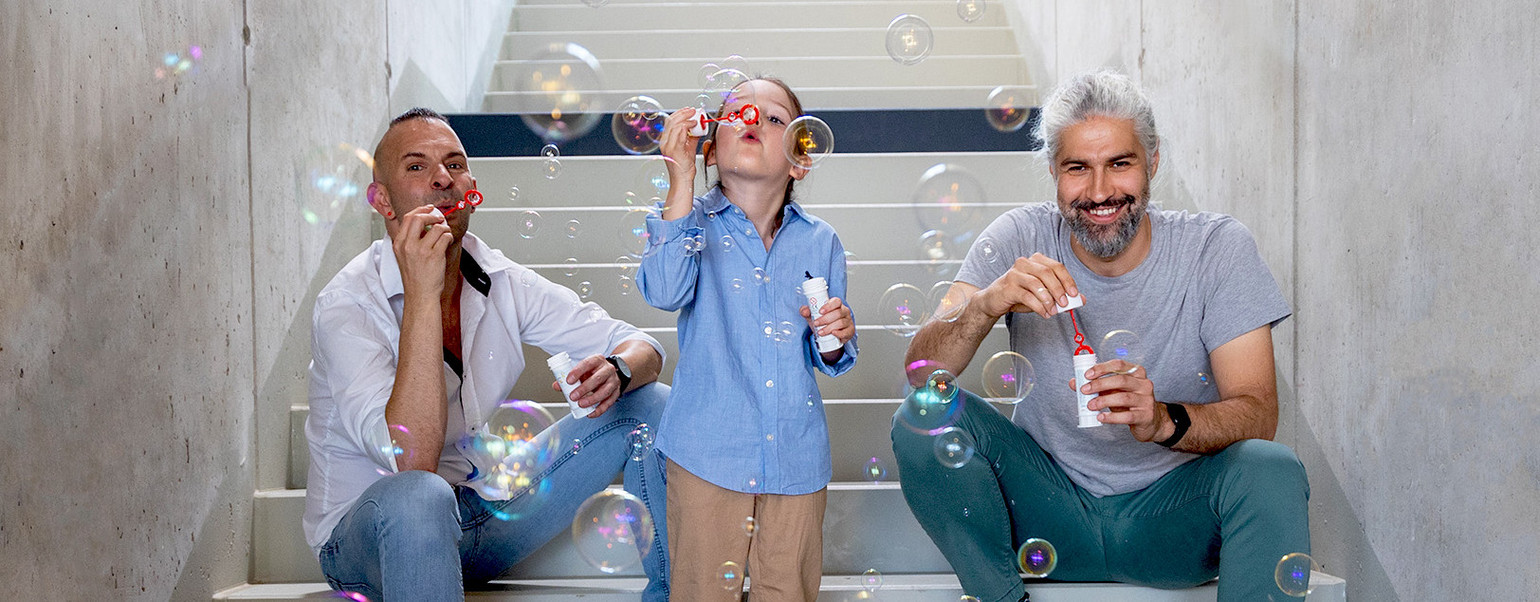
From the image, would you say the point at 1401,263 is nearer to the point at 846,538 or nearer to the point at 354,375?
the point at 846,538

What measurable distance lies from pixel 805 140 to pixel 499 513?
89cm

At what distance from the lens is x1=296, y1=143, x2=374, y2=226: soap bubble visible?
2980mm

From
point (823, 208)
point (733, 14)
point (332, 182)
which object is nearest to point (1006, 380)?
point (823, 208)

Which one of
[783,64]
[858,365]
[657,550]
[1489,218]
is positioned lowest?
[657,550]

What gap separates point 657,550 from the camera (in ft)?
7.13

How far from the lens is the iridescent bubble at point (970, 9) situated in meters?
2.79

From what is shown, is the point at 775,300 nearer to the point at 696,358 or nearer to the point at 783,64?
the point at 696,358

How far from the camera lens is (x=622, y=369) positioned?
86.0 inches

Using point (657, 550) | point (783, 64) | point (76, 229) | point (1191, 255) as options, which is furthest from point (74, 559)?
point (783, 64)

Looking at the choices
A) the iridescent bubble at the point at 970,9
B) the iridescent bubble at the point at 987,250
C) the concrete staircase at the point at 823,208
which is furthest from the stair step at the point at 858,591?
the iridescent bubble at the point at 970,9

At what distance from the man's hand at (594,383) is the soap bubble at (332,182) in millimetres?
1226

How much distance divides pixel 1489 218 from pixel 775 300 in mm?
1140

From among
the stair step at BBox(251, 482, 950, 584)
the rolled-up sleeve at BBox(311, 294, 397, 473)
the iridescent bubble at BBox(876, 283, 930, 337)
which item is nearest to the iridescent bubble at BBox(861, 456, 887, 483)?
the stair step at BBox(251, 482, 950, 584)

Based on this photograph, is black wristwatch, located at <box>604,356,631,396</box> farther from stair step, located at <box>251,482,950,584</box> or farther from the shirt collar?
stair step, located at <box>251,482,950,584</box>
